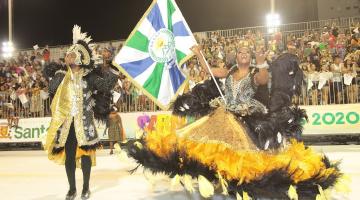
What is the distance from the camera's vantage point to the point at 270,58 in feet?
38.7

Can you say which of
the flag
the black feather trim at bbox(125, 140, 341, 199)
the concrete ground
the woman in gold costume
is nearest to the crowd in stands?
the concrete ground

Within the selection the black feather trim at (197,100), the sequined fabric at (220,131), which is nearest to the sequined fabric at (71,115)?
the black feather trim at (197,100)

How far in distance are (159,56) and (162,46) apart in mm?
189

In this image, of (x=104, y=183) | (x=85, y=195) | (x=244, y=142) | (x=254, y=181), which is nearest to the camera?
(x=254, y=181)

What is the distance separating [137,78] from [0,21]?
946 inches

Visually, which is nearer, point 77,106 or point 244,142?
point 244,142

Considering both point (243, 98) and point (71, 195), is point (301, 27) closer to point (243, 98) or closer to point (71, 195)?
point (243, 98)

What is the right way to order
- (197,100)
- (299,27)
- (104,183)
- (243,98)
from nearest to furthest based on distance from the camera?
1. (243,98)
2. (197,100)
3. (104,183)
4. (299,27)

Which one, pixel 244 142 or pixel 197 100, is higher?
pixel 197 100

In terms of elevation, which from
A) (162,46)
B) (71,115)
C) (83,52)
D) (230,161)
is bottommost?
(230,161)

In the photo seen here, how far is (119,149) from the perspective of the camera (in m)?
5.44

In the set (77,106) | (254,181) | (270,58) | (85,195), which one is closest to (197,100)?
(77,106)

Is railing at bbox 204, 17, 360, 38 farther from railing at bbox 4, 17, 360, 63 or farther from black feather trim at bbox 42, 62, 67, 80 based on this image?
black feather trim at bbox 42, 62, 67, 80

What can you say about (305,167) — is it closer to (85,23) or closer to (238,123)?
(238,123)
